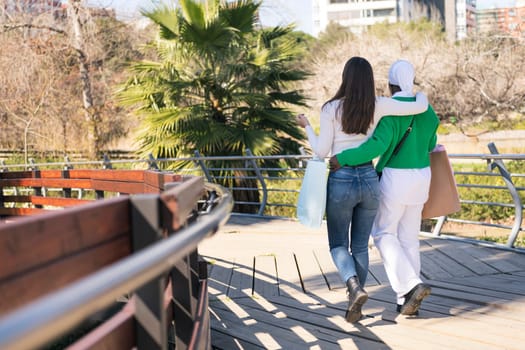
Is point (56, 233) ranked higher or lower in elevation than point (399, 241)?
higher

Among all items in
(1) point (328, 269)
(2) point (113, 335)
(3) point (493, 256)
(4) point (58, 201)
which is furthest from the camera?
(3) point (493, 256)

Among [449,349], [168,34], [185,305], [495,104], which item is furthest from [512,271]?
[495,104]

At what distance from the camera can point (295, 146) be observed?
15.2 metres

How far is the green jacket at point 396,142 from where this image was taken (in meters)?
4.47

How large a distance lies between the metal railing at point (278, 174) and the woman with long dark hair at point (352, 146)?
173cm

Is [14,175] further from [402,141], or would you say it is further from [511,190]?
[511,190]

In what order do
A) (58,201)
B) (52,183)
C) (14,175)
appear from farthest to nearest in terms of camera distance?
(14,175)
(52,183)
(58,201)

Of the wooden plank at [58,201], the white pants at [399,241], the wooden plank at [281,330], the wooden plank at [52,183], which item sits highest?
the wooden plank at [52,183]

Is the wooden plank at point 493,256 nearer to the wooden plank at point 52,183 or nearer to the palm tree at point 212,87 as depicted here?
the wooden plank at point 52,183

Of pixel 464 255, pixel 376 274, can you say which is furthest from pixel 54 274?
pixel 464 255

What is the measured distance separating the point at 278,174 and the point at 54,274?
14.8 m

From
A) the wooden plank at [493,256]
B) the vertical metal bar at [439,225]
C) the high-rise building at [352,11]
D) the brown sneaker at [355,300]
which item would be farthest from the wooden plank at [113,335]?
the high-rise building at [352,11]

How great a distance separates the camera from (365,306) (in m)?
5.02

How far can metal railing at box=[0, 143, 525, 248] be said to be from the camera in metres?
6.93
